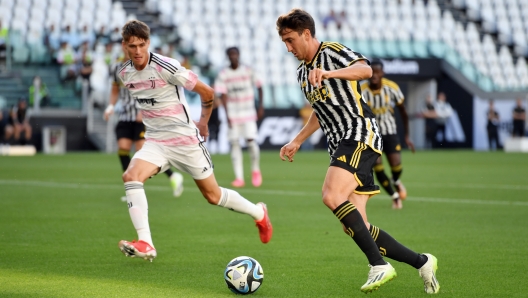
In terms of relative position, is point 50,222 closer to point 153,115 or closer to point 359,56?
point 153,115

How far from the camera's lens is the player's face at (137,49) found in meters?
6.71

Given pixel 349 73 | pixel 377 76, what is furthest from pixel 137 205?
pixel 377 76

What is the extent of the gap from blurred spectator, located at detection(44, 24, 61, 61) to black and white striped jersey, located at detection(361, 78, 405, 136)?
1749cm

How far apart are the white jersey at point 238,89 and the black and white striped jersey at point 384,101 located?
155 inches

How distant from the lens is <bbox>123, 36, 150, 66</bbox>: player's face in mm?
6707

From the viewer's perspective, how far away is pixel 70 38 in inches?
1061

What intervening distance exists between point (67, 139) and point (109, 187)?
13158 millimetres

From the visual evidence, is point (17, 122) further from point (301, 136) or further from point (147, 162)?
point (301, 136)

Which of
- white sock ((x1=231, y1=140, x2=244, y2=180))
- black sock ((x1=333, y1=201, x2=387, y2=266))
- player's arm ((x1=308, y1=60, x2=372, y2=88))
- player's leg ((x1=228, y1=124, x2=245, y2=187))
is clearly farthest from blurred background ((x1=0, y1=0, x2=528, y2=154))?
black sock ((x1=333, y1=201, x2=387, y2=266))

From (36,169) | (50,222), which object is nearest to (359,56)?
(50,222)

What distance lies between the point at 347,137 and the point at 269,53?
26073 millimetres

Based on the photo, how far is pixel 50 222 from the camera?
951cm

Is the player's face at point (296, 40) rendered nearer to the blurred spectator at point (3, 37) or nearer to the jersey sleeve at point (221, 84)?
the jersey sleeve at point (221, 84)

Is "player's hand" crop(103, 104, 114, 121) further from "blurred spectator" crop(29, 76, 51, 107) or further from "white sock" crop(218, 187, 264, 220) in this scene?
"blurred spectator" crop(29, 76, 51, 107)
